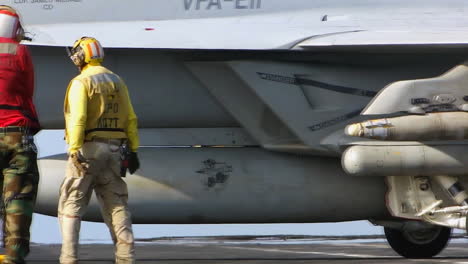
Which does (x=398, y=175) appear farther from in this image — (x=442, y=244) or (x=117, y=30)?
(x=117, y=30)

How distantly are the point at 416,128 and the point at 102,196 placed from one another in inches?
145

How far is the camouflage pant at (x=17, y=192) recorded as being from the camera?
7793mm

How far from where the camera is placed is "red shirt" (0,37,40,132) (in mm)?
7844

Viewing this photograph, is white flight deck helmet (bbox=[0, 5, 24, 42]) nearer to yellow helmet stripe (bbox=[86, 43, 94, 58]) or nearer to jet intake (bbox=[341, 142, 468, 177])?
yellow helmet stripe (bbox=[86, 43, 94, 58])

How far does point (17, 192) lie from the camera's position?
7.80 m

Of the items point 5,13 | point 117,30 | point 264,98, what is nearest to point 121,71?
point 117,30

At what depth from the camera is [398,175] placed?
10969 millimetres

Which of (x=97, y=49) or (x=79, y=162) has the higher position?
(x=97, y=49)

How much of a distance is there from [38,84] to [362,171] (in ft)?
11.3

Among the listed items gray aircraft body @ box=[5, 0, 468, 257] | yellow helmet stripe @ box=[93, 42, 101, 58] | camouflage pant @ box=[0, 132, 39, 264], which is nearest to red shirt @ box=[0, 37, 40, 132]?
camouflage pant @ box=[0, 132, 39, 264]

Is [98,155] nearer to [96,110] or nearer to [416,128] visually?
[96,110]

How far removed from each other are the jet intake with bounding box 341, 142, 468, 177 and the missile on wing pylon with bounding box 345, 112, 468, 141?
130mm

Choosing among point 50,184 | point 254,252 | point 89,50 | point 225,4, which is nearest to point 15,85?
point 89,50

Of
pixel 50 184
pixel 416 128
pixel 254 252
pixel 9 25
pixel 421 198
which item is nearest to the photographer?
pixel 9 25
